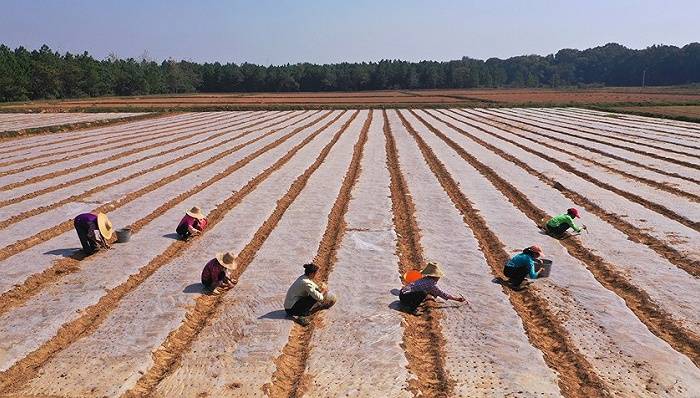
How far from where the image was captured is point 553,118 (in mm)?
43219

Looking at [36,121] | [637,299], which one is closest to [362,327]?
[637,299]

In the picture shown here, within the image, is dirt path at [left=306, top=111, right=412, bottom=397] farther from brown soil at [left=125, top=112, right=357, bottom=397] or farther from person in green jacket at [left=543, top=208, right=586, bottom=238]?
person in green jacket at [left=543, top=208, right=586, bottom=238]

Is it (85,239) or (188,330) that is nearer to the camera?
(188,330)

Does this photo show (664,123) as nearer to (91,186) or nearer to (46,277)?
(91,186)

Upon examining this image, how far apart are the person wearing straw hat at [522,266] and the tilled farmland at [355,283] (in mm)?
191

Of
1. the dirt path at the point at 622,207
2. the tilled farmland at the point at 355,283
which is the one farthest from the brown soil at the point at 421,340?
the dirt path at the point at 622,207

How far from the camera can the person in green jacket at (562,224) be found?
Result: 11.2m

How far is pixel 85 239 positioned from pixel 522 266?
7.49m

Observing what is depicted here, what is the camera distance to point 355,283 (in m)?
9.08

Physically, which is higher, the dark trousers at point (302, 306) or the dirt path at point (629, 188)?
the dark trousers at point (302, 306)

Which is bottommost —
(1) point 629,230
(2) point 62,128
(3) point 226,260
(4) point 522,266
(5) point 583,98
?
(5) point 583,98

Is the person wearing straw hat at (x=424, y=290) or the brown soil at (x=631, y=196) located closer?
the person wearing straw hat at (x=424, y=290)

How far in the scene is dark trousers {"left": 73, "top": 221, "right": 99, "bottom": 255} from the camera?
1029cm

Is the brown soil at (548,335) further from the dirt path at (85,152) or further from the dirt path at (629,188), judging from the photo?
the dirt path at (85,152)
